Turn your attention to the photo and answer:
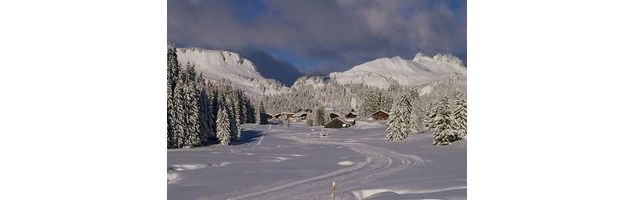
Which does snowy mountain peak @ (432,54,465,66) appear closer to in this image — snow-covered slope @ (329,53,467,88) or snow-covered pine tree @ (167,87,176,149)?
snow-covered slope @ (329,53,467,88)

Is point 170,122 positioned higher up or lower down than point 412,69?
lower down

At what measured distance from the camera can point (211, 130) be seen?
31.0ft

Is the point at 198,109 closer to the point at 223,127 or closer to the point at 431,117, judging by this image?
the point at 223,127

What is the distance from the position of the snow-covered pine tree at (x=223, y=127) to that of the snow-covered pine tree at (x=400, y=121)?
3335mm

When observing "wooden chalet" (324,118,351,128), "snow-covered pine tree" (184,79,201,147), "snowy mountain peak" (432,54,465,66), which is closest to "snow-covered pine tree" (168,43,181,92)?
Result: "snow-covered pine tree" (184,79,201,147)

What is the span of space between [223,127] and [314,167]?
1923 millimetres

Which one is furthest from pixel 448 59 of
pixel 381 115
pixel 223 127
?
pixel 223 127

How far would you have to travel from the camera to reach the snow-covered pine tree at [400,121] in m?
10.5

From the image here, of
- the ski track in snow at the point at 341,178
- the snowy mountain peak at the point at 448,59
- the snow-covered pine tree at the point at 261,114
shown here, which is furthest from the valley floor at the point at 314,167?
the snowy mountain peak at the point at 448,59

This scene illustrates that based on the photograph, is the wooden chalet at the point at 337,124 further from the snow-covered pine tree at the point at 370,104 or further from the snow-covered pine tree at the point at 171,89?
the snow-covered pine tree at the point at 171,89

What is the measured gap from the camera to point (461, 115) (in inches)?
374
